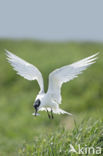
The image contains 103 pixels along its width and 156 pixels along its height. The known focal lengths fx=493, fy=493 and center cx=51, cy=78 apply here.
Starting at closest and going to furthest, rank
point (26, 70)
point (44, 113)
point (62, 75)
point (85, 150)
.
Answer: point (62, 75)
point (26, 70)
point (85, 150)
point (44, 113)

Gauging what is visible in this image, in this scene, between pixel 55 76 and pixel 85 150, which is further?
pixel 85 150

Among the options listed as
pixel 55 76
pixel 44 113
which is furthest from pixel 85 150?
pixel 44 113

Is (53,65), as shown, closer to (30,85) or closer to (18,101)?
(30,85)

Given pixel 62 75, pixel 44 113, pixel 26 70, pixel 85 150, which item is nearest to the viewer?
pixel 62 75

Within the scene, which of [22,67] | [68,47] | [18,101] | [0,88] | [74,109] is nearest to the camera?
[22,67]

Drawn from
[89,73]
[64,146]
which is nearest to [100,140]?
[64,146]

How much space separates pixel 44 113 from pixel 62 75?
11.3m

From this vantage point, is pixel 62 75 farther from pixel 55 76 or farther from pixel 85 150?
pixel 85 150

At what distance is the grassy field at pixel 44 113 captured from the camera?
6680 millimetres

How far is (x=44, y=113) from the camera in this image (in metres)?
16.7

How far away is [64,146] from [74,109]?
1099 cm

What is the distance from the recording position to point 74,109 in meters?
17.5

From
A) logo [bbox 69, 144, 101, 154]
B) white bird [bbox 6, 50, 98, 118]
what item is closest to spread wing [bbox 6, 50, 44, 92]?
white bird [bbox 6, 50, 98, 118]

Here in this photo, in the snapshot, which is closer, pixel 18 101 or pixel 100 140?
pixel 100 140
